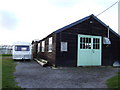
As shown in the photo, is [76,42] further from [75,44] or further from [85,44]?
[85,44]

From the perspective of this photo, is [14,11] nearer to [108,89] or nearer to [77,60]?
[77,60]

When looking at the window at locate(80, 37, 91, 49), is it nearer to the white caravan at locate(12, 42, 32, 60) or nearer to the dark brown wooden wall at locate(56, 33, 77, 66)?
the dark brown wooden wall at locate(56, 33, 77, 66)

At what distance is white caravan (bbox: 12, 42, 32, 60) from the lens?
15180mm

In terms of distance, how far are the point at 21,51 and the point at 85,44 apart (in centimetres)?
799

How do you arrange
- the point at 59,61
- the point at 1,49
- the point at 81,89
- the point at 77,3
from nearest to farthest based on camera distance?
1. the point at 81,89
2. the point at 59,61
3. the point at 77,3
4. the point at 1,49

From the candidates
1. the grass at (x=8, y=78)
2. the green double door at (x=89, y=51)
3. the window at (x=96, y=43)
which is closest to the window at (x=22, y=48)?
the grass at (x=8, y=78)

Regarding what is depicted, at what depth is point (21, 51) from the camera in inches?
604

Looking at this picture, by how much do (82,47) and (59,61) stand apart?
219 cm

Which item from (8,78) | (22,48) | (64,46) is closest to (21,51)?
(22,48)

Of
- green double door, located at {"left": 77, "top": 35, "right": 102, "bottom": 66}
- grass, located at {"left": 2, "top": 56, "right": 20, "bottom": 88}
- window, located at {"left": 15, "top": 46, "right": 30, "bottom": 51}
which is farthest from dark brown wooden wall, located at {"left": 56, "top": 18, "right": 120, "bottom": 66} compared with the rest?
window, located at {"left": 15, "top": 46, "right": 30, "bottom": 51}

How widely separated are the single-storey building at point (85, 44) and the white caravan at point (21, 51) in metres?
5.46

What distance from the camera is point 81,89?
4355mm

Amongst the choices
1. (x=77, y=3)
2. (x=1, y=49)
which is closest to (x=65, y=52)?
(x=77, y=3)

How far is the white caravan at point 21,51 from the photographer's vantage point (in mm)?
15180
